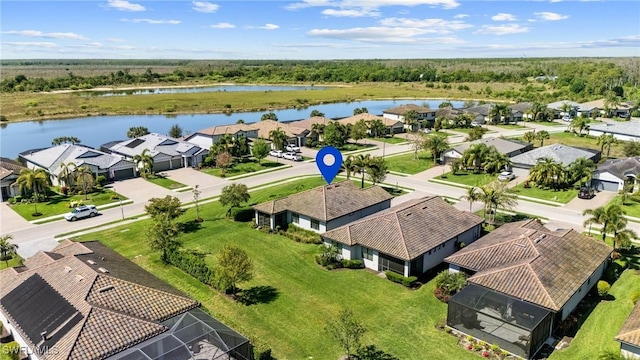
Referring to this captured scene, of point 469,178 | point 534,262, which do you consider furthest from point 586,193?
point 534,262

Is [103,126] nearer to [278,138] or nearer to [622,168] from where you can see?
[278,138]

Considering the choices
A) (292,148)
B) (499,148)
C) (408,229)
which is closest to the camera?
(408,229)

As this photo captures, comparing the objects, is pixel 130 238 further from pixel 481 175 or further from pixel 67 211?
pixel 481 175

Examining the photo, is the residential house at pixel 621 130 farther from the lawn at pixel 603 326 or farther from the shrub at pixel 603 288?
the shrub at pixel 603 288

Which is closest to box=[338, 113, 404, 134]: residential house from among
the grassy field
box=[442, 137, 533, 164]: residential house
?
box=[442, 137, 533, 164]: residential house

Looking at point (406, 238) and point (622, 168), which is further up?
point (622, 168)

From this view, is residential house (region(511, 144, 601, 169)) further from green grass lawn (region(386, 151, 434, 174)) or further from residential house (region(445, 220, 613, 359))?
residential house (region(445, 220, 613, 359))
